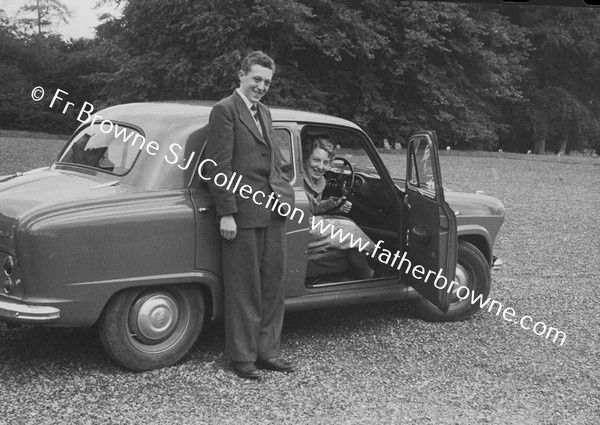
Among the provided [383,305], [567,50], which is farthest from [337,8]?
[383,305]

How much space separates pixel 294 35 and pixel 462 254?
2078 cm

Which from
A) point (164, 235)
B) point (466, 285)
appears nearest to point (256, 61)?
point (164, 235)

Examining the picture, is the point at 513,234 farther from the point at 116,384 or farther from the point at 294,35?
the point at 294,35

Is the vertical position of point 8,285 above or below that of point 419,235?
below

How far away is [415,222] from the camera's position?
5418mm

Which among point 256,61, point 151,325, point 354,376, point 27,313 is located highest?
point 256,61

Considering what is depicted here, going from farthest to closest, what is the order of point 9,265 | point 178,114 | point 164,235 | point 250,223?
point 178,114
point 250,223
point 164,235
point 9,265

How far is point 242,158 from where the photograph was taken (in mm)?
4469

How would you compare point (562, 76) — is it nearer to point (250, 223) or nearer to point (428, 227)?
point (428, 227)

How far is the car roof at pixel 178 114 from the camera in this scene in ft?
15.8

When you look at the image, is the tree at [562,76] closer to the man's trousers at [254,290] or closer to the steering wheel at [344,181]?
the steering wheel at [344,181]

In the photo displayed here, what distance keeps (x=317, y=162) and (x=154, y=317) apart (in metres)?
1.62

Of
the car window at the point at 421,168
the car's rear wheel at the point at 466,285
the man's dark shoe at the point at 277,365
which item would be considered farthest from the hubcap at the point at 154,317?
the car's rear wheel at the point at 466,285

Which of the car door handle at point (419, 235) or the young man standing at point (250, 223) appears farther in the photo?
the car door handle at point (419, 235)
